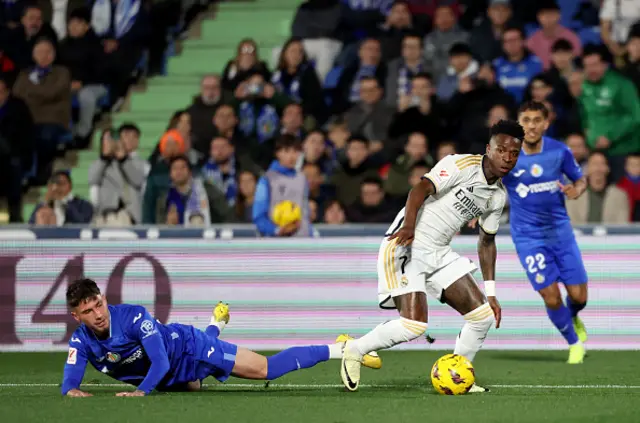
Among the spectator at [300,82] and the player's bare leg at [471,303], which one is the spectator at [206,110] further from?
the player's bare leg at [471,303]

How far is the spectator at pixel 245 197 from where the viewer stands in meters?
15.1

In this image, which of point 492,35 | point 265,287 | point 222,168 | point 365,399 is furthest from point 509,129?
point 492,35

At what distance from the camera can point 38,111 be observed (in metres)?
16.7

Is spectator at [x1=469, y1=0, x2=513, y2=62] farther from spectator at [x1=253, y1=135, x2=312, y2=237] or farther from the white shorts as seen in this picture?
the white shorts

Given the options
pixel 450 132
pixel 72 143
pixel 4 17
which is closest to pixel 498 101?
pixel 450 132

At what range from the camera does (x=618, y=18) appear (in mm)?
16781

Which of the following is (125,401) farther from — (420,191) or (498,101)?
(498,101)

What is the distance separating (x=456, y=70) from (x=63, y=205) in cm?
519

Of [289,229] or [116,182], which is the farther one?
[116,182]

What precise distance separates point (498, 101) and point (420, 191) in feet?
22.6

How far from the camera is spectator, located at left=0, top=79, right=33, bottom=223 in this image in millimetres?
16156

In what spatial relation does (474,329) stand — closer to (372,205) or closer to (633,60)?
(372,205)

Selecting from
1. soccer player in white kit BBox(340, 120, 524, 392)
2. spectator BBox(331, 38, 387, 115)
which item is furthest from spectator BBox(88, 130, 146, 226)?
soccer player in white kit BBox(340, 120, 524, 392)

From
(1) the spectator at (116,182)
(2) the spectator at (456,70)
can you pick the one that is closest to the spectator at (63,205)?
(1) the spectator at (116,182)
